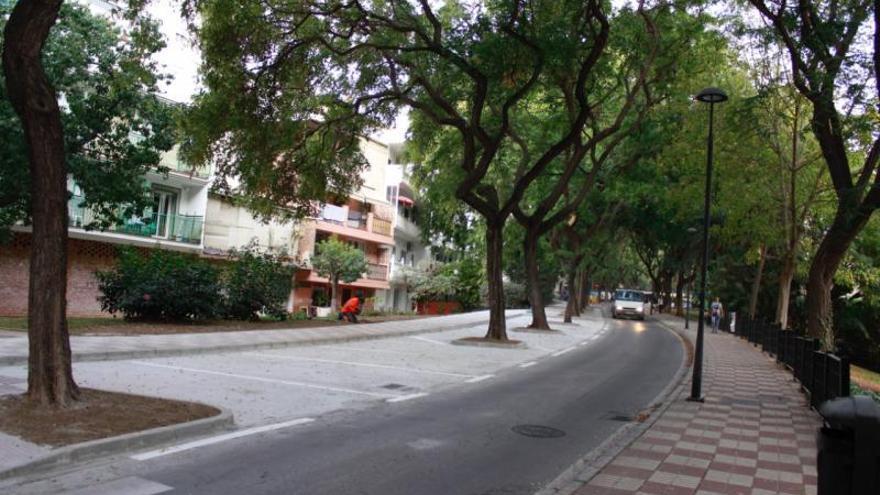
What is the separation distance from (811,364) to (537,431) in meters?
6.30

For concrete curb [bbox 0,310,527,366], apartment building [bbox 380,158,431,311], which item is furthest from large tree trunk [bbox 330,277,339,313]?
concrete curb [bbox 0,310,527,366]

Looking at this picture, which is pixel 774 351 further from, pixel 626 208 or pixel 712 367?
pixel 626 208

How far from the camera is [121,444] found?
21.0 feet

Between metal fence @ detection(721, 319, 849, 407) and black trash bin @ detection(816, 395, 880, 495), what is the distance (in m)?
5.23

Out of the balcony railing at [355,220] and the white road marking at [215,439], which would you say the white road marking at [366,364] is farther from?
the balcony railing at [355,220]

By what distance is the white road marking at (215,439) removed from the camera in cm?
640

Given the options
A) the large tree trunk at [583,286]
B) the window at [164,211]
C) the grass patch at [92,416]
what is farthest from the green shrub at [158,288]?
the large tree trunk at [583,286]

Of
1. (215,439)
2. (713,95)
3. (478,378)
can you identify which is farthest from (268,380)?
(713,95)

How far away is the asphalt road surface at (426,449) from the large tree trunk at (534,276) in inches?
489

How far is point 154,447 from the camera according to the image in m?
6.66

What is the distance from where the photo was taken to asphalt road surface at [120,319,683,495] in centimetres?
590

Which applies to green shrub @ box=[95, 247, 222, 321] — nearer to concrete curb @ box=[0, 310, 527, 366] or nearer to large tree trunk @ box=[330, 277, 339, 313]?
concrete curb @ box=[0, 310, 527, 366]

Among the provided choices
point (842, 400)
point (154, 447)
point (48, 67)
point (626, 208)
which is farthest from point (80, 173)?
point (626, 208)

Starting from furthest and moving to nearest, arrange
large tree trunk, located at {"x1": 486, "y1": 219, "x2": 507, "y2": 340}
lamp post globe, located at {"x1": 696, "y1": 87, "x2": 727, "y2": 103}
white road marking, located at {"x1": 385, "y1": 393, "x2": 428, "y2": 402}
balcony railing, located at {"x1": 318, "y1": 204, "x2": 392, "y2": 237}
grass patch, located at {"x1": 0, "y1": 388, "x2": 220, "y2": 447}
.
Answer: balcony railing, located at {"x1": 318, "y1": 204, "x2": 392, "y2": 237}, large tree trunk, located at {"x1": 486, "y1": 219, "x2": 507, "y2": 340}, lamp post globe, located at {"x1": 696, "y1": 87, "x2": 727, "y2": 103}, white road marking, located at {"x1": 385, "y1": 393, "x2": 428, "y2": 402}, grass patch, located at {"x1": 0, "y1": 388, "x2": 220, "y2": 447}
